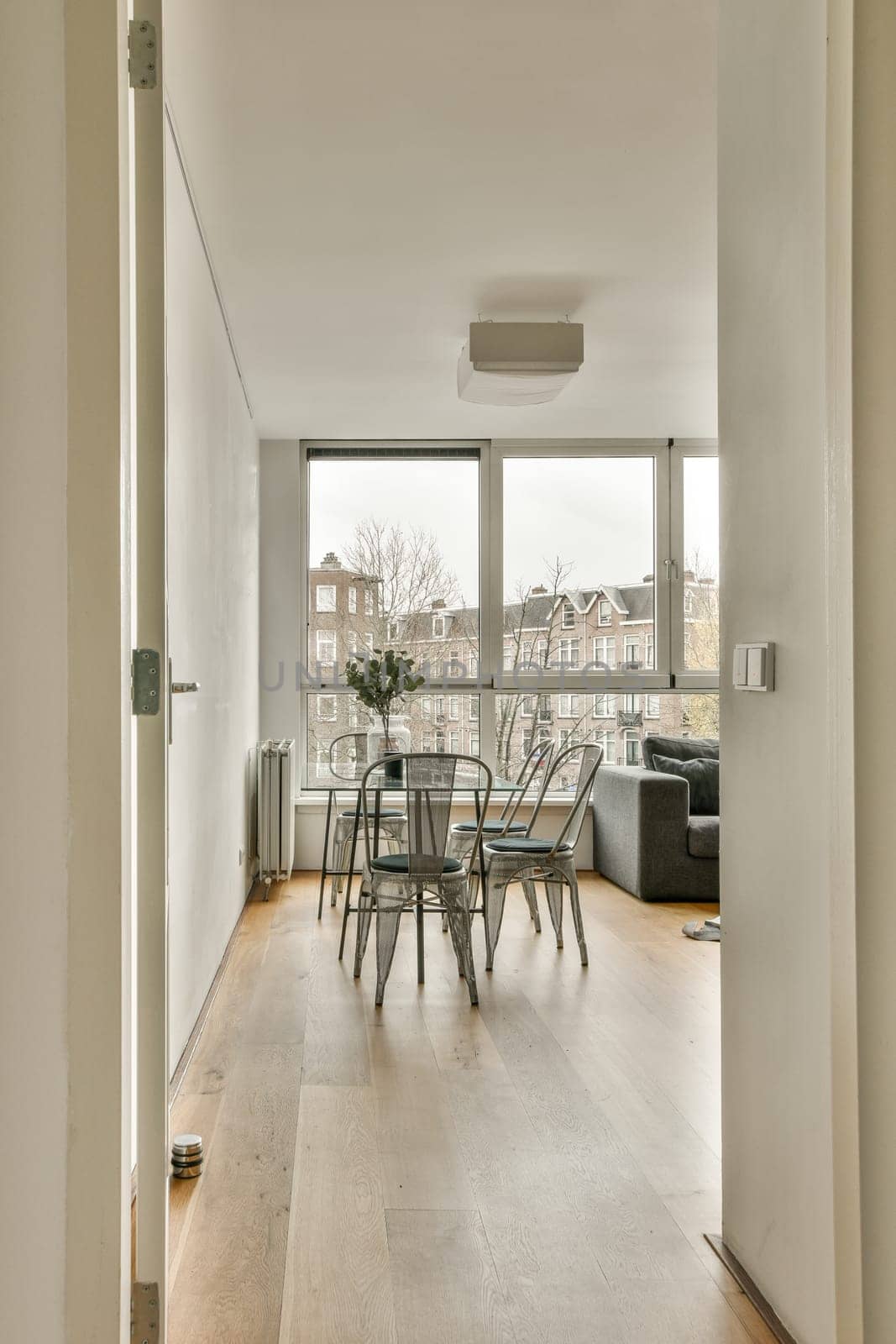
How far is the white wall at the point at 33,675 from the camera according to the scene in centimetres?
120

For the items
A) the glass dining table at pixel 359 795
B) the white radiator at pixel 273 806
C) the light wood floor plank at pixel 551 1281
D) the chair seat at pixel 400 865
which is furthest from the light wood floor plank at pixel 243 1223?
the white radiator at pixel 273 806

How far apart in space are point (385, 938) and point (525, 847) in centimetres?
93

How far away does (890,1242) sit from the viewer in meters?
1.47

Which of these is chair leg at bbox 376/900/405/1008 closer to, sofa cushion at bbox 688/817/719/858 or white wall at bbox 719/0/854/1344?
white wall at bbox 719/0/854/1344

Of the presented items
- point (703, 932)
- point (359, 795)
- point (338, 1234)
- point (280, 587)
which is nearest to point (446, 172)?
point (359, 795)

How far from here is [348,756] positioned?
642 cm

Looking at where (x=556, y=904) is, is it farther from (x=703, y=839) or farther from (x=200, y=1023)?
(x=200, y=1023)

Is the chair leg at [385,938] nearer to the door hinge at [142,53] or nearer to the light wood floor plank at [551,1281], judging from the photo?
the light wood floor plank at [551,1281]

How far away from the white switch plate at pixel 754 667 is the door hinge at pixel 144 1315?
1.33 m

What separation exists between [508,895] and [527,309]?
10.5 ft

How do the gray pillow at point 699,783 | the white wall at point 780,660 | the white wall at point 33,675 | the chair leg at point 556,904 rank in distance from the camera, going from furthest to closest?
the gray pillow at point 699,783, the chair leg at point 556,904, the white wall at point 780,660, the white wall at point 33,675

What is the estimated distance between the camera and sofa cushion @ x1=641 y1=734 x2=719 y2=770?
21.4 ft

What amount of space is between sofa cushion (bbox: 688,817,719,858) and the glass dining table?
0.98m

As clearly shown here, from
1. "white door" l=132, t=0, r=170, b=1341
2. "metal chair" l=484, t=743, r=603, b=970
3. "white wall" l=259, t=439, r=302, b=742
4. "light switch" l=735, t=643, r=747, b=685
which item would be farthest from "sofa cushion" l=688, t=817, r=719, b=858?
"white door" l=132, t=0, r=170, b=1341
